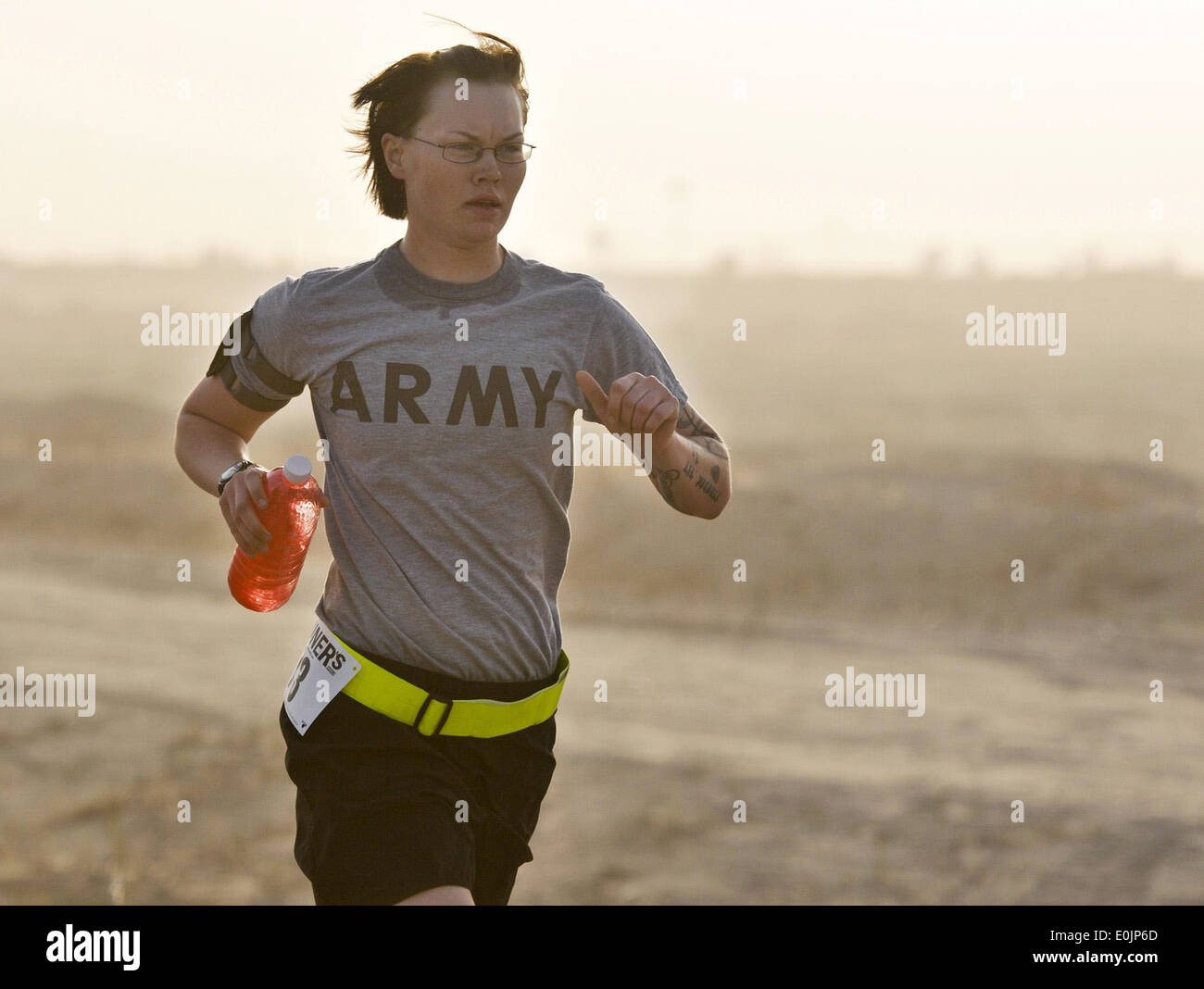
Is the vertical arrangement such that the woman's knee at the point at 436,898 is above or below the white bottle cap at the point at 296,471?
below

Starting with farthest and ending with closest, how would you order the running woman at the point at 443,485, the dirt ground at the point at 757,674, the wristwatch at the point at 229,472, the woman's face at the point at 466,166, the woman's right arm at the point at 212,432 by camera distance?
the dirt ground at the point at 757,674, the woman's right arm at the point at 212,432, the wristwatch at the point at 229,472, the woman's face at the point at 466,166, the running woman at the point at 443,485

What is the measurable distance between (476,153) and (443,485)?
73 cm

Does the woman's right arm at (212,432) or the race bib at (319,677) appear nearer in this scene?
the race bib at (319,677)

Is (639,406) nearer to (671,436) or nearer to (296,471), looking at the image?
(671,436)

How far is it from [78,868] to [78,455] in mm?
22035

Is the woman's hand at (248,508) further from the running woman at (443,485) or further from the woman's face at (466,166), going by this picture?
the woman's face at (466,166)

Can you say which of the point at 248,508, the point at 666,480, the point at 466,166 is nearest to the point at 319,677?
the point at 248,508

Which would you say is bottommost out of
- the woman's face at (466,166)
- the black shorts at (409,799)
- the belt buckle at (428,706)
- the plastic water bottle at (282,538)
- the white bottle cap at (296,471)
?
the black shorts at (409,799)

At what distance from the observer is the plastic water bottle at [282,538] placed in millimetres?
3453

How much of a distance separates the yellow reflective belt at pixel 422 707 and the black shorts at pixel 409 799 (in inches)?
0.7

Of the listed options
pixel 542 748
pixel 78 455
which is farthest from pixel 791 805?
pixel 78 455

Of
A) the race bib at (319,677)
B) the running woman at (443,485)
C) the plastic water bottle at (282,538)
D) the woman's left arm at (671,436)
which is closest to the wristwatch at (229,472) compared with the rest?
the running woman at (443,485)

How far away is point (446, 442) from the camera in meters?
3.43

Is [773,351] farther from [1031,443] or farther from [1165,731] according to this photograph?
[1165,731]
